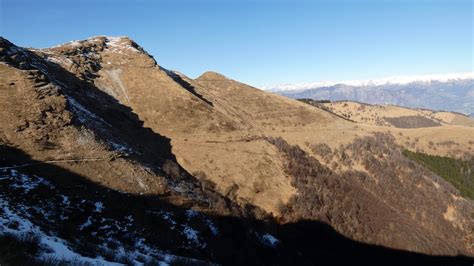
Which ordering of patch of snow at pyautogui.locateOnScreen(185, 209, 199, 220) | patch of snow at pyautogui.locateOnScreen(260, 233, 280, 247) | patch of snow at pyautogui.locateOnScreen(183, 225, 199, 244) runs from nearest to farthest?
patch of snow at pyautogui.locateOnScreen(183, 225, 199, 244) < patch of snow at pyautogui.locateOnScreen(185, 209, 199, 220) < patch of snow at pyautogui.locateOnScreen(260, 233, 280, 247)

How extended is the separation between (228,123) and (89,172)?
41.0 m

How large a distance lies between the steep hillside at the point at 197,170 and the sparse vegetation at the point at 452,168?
9826mm

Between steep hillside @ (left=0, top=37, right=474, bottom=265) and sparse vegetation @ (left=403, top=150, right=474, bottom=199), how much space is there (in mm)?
9826

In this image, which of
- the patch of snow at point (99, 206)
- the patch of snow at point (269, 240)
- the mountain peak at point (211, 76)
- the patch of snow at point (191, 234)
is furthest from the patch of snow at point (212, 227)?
the mountain peak at point (211, 76)

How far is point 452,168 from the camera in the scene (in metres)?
102

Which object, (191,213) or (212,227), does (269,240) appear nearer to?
(212,227)

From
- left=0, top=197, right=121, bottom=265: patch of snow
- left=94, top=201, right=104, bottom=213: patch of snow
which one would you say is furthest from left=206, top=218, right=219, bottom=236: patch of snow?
left=0, top=197, right=121, bottom=265: patch of snow

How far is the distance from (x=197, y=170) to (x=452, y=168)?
263 feet

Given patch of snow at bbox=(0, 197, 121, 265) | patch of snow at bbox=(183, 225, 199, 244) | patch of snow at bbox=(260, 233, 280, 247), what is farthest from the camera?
patch of snow at bbox=(260, 233, 280, 247)

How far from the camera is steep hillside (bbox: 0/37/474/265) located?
1181 inches

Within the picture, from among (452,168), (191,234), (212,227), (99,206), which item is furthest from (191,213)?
(452,168)

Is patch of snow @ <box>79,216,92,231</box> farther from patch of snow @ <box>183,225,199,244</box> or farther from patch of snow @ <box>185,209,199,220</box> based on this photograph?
patch of snow @ <box>185,209,199,220</box>

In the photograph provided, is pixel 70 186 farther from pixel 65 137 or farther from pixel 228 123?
pixel 228 123

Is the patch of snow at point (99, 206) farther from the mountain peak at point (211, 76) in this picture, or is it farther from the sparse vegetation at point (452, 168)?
the mountain peak at point (211, 76)
